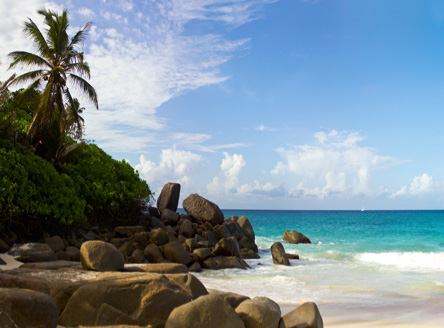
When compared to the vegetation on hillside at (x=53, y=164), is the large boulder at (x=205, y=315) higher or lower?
lower

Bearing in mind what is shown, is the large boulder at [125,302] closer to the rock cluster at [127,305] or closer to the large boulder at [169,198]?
the rock cluster at [127,305]

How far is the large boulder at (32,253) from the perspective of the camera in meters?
10.3

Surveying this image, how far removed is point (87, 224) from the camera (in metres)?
17.0

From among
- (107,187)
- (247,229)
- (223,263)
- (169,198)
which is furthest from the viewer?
(247,229)

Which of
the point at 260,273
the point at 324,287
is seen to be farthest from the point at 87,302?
the point at 260,273

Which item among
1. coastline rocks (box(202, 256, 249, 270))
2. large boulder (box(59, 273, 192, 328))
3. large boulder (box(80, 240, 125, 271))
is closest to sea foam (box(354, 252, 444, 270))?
coastline rocks (box(202, 256, 249, 270))

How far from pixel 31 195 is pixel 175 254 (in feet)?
17.4

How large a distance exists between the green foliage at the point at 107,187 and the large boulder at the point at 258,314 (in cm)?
1221

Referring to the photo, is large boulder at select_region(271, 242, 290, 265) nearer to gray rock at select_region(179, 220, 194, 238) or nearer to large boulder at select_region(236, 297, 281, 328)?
gray rock at select_region(179, 220, 194, 238)

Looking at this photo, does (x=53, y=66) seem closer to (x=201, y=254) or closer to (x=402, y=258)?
(x=201, y=254)

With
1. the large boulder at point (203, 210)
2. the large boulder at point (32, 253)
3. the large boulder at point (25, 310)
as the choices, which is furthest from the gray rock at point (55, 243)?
the large boulder at point (203, 210)

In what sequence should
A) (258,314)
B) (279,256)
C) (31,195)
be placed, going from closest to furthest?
(258,314) → (31,195) → (279,256)

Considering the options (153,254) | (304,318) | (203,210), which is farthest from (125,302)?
(203,210)

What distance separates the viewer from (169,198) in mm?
22688
